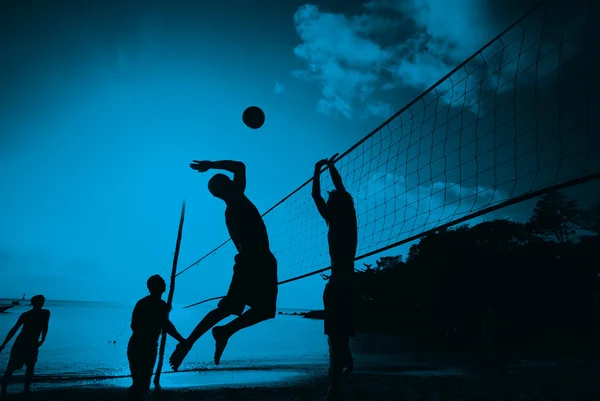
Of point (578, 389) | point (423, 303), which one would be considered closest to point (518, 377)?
point (578, 389)

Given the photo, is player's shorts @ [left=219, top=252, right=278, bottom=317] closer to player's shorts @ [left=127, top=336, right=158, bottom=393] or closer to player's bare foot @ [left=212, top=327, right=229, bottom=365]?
player's bare foot @ [left=212, top=327, right=229, bottom=365]

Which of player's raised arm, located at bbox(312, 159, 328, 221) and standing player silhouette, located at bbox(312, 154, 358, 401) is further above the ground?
player's raised arm, located at bbox(312, 159, 328, 221)

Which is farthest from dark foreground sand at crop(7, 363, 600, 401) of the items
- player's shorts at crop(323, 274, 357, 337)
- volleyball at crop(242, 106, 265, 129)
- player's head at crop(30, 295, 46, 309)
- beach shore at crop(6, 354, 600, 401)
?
volleyball at crop(242, 106, 265, 129)

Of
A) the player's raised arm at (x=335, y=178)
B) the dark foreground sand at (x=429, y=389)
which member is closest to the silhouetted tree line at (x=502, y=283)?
the dark foreground sand at (x=429, y=389)

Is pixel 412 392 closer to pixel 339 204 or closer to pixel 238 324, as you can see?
pixel 339 204

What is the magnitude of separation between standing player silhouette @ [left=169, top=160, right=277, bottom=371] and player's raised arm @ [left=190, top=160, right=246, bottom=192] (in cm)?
8

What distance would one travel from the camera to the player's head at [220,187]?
3.06 metres

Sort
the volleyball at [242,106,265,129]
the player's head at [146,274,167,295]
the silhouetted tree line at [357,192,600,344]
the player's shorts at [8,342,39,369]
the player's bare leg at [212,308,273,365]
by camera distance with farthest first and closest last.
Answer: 1. the silhouetted tree line at [357,192,600,344]
2. the player's shorts at [8,342,39,369]
3. the volleyball at [242,106,265,129]
4. the player's head at [146,274,167,295]
5. the player's bare leg at [212,308,273,365]

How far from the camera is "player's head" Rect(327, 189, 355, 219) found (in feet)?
11.8

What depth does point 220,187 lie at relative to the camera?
3062 millimetres

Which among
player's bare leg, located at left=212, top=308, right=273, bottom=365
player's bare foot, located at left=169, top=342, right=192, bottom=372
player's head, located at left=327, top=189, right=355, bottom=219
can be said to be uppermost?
player's head, located at left=327, top=189, right=355, bottom=219

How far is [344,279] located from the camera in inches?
133

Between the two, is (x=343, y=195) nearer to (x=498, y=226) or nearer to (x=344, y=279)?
(x=344, y=279)

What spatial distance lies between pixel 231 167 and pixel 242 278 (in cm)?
101
